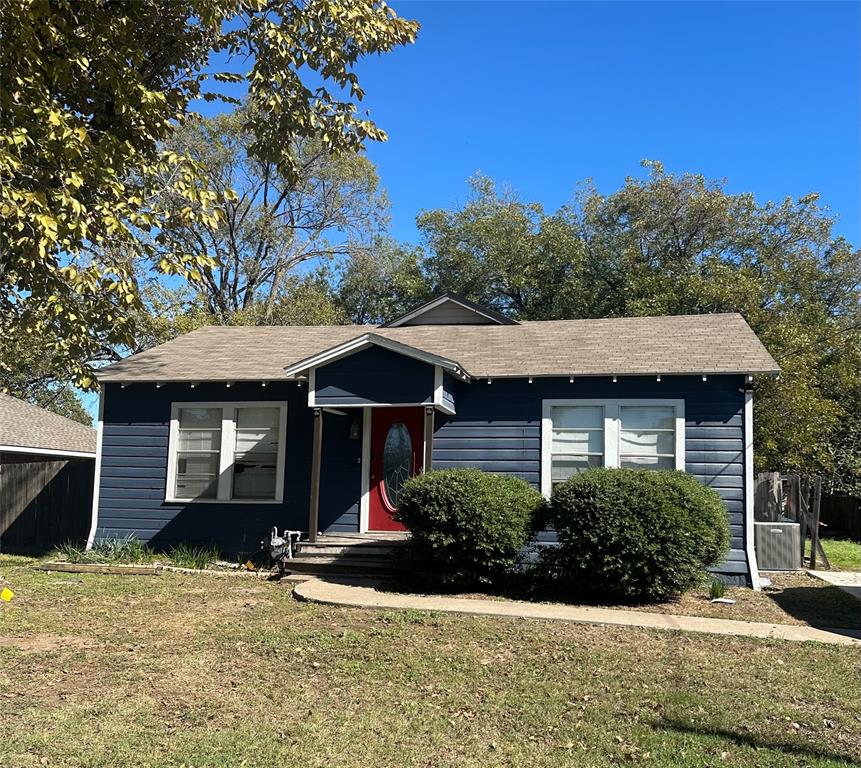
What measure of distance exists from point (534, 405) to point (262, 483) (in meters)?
4.54

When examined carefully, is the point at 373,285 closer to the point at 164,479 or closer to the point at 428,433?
the point at 164,479

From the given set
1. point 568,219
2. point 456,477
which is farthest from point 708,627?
point 568,219

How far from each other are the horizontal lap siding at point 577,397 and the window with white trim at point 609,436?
0.38 feet

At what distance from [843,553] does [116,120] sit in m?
16.0

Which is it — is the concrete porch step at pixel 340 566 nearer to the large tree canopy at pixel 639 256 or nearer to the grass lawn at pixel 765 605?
the grass lawn at pixel 765 605

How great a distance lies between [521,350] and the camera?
40.1 ft

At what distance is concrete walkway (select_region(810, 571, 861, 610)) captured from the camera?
408 inches

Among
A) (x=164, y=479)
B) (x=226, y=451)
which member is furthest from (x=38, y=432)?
(x=226, y=451)

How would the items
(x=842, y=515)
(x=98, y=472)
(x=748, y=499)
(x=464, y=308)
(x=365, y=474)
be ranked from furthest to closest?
(x=842, y=515)
(x=464, y=308)
(x=98, y=472)
(x=365, y=474)
(x=748, y=499)

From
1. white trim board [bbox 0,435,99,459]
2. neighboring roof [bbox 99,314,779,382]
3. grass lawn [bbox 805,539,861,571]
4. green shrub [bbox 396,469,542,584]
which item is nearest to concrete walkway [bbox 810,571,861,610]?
grass lawn [bbox 805,539,861,571]

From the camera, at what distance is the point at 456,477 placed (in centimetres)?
937

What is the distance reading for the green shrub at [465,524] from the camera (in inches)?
357

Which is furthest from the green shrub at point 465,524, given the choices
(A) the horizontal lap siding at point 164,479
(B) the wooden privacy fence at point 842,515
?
(B) the wooden privacy fence at point 842,515

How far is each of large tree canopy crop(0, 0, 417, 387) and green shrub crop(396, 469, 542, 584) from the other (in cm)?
386
